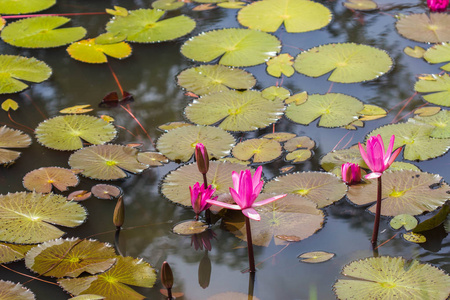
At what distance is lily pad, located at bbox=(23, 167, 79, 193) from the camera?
90.0 inches

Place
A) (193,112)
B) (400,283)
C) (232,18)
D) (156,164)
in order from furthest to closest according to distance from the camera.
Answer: (232,18) < (193,112) < (156,164) < (400,283)

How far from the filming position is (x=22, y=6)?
153 inches

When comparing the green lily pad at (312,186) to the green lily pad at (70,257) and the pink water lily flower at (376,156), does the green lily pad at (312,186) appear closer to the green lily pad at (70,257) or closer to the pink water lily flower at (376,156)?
the pink water lily flower at (376,156)

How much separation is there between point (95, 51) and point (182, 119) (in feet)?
3.22

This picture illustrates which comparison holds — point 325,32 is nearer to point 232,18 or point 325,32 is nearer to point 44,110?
point 232,18

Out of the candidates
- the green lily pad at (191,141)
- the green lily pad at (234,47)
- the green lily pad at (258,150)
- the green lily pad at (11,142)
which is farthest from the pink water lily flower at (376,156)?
the green lily pad at (11,142)

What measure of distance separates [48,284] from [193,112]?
4.06 feet

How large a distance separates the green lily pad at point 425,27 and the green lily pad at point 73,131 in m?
2.08

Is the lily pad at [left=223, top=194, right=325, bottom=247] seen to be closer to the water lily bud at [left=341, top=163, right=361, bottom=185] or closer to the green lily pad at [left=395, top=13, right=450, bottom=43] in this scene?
the water lily bud at [left=341, top=163, right=361, bottom=185]

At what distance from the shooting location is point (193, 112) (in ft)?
9.12

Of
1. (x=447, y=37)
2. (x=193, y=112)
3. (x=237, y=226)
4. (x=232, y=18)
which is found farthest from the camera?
(x=232, y=18)

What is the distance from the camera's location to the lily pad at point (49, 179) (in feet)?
7.50

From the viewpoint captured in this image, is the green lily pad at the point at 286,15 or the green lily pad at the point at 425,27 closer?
the green lily pad at the point at 425,27

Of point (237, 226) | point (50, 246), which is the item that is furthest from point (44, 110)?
point (237, 226)
